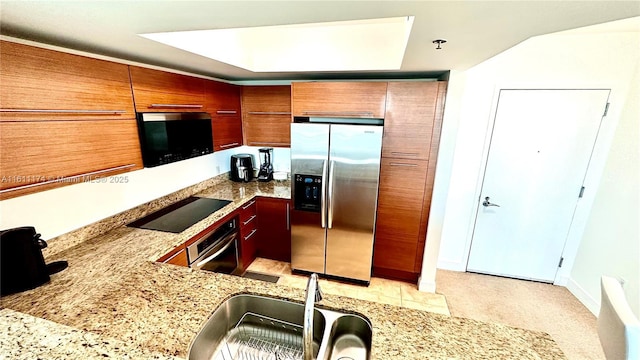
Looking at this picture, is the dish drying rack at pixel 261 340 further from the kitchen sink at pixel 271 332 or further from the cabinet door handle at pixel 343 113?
the cabinet door handle at pixel 343 113

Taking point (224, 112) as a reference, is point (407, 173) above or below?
below

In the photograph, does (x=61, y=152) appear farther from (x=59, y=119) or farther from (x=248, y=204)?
(x=248, y=204)

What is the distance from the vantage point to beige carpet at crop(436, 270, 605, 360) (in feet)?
6.81

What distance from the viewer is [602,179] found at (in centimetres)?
238

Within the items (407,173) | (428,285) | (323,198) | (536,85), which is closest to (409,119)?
(407,173)

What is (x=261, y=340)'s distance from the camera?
119 cm

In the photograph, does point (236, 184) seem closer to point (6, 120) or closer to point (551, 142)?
point (6, 120)

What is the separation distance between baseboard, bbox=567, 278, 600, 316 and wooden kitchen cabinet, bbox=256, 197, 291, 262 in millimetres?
2960

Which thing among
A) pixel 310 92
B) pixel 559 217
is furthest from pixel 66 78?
pixel 559 217

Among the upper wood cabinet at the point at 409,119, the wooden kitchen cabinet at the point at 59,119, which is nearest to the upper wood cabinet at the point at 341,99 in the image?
the upper wood cabinet at the point at 409,119

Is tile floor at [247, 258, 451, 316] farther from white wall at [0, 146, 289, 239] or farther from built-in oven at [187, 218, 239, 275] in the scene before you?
white wall at [0, 146, 289, 239]

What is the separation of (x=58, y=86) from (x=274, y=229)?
6.75ft

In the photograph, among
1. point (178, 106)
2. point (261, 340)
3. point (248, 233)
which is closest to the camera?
point (261, 340)

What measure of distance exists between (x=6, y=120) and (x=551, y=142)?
383 centimetres
